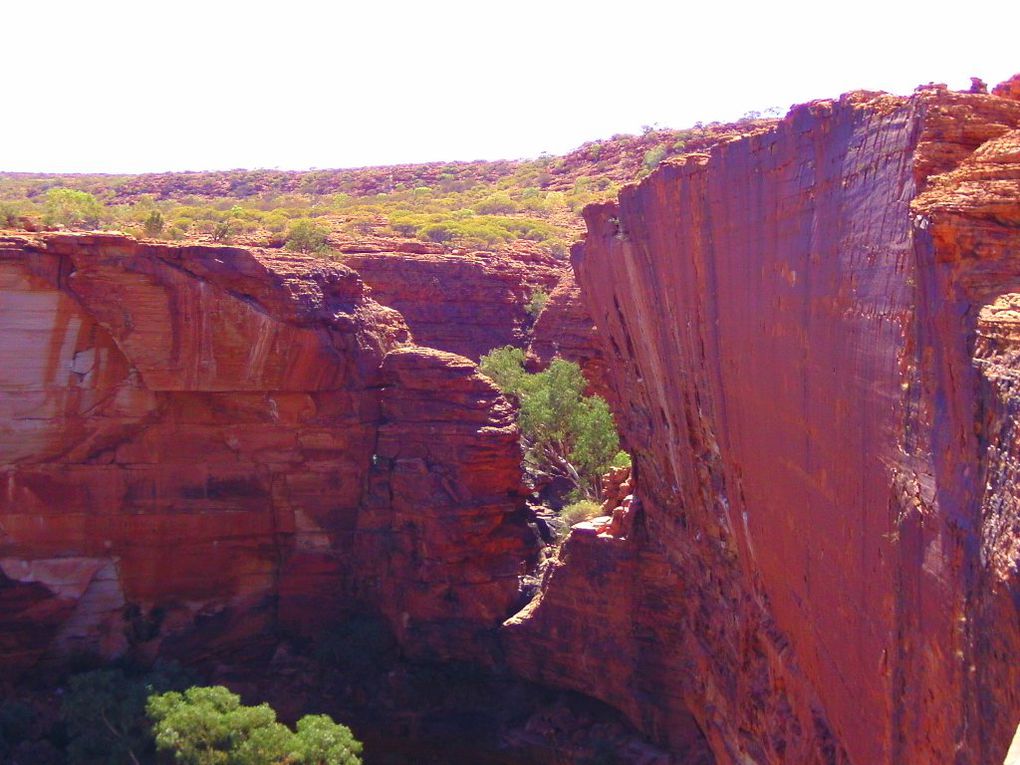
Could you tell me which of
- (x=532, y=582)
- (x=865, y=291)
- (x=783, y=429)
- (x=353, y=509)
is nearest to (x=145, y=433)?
(x=353, y=509)

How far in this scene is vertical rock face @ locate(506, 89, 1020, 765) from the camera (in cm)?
470

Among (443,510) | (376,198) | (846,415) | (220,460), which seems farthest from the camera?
(376,198)

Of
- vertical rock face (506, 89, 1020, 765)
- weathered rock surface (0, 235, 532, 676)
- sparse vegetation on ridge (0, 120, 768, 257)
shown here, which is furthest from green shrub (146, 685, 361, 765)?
sparse vegetation on ridge (0, 120, 768, 257)

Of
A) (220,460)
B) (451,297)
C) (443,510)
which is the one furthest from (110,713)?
(451,297)

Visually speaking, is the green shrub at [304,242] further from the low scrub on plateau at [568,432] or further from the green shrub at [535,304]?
the green shrub at [535,304]

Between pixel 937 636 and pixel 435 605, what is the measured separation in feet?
51.2

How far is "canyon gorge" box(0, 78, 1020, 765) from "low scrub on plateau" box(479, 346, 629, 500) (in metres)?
1.16

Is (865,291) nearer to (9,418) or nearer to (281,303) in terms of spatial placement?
(281,303)

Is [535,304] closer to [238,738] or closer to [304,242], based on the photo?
[304,242]

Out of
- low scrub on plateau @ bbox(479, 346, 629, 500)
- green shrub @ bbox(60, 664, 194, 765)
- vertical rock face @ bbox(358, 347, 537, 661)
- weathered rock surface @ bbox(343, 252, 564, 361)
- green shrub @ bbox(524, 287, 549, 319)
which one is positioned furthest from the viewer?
green shrub @ bbox(524, 287, 549, 319)

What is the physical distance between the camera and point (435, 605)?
20031 millimetres

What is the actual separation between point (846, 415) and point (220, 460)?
15.4m

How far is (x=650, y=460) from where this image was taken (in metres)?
15.1

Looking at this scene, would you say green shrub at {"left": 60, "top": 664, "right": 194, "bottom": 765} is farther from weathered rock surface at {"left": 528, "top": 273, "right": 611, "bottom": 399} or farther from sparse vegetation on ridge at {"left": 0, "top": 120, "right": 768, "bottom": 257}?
sparse vegetation on ridge at {"left": 0, "top": 120, "right": 768, "bottom": 257}
